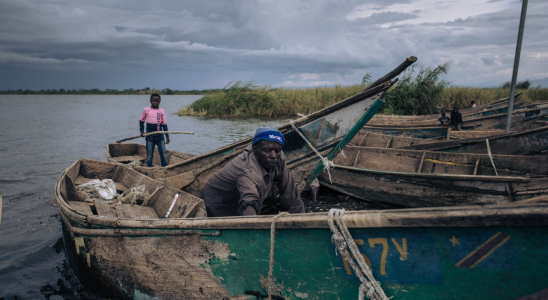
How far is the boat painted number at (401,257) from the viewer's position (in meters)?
1.72

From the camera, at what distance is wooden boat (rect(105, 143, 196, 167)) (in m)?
7.98

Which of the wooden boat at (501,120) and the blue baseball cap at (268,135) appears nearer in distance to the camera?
the blue baseball cap at (268,135)

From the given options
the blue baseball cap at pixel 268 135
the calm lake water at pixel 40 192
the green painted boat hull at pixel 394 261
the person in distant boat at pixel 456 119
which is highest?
the person in distant boat at pixel 456 119

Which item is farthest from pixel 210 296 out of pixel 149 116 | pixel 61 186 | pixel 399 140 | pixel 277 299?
pixel 399 140

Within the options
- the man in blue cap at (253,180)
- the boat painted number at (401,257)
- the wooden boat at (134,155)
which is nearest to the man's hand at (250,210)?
the man in blue cap at (253,180)

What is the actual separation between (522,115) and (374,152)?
8409mm

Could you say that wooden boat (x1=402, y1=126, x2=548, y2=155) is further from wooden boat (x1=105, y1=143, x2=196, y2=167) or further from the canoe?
wooden boat (x1=105, y1=143, x2=196, y2=167)

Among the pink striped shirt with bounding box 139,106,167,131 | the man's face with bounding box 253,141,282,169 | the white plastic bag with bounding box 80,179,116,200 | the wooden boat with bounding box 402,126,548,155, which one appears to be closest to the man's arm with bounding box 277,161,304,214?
the man's face with bounding box 253,141,282,169

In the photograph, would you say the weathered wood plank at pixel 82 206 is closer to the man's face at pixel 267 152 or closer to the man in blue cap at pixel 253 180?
the man in blue cap at pixel 253 180

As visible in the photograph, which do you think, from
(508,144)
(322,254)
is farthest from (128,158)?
(508,144)

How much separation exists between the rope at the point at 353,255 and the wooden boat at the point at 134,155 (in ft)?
20.9

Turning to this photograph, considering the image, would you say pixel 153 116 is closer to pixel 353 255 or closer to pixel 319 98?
pixel 353 255

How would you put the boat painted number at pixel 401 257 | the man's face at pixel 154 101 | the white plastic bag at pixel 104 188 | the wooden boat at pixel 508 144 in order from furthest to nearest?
1. the man's face at pixel 154 101
2. the wooden boat at pixel 508 144
3. the white plastic bag at pixel 104 188
4. the boat painted number at pixel 401 257

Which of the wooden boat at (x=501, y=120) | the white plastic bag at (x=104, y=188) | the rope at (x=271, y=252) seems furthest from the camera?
the wooden boat at (x=501, y=120)
